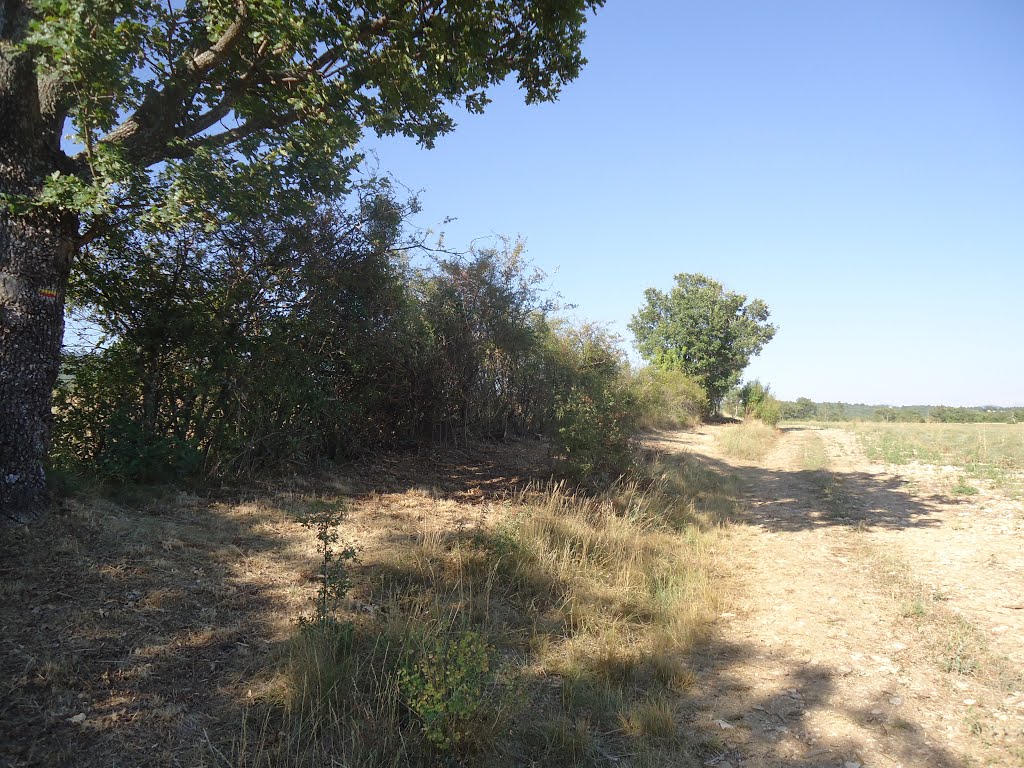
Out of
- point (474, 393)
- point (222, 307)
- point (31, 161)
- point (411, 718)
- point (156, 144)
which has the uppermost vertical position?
point (156, 144)

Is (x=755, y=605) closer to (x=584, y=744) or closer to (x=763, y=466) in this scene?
(x=584, y=744)

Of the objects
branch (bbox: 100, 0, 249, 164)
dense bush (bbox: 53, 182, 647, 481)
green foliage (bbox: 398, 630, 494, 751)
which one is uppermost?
branch (bbox: 100, 0, 249, 164)

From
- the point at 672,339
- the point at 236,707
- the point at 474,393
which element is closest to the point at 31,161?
the point at 236,707

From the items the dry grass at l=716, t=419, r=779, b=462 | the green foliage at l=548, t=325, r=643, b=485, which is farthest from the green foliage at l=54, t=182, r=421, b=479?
the dry grass at l=716, t=419, r=779, b=462

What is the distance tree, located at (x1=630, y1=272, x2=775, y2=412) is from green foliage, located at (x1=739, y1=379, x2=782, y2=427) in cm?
136

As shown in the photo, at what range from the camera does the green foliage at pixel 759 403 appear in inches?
1125

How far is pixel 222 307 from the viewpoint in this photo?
21.0 ft

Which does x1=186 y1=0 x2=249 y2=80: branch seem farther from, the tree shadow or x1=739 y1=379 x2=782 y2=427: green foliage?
x1=739 y1=379 x2=782 y2=427: green foliage

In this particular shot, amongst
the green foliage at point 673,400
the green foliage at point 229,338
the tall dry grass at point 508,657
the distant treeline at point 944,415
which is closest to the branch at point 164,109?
the green foliage at point 229,338

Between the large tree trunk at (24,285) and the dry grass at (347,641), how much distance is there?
1.57 ft

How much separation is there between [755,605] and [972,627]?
1.62 meters

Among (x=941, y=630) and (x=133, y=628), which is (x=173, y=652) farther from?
(x=941, y=630)

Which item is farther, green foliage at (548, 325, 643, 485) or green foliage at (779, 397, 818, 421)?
green foliage at (779, 397, 818, 421)

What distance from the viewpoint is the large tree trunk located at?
439cm
